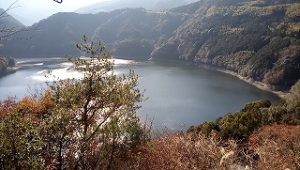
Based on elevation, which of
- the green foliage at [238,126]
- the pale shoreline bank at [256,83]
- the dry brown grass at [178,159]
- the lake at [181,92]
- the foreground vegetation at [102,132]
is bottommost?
the lake at [181,92]

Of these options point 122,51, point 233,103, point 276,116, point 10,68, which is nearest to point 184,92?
point 233,103

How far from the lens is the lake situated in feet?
244

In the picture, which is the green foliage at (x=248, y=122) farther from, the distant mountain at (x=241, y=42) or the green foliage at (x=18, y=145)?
the distant mountain at (x=241, y=42)

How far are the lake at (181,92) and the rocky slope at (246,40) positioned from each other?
23.0 ft

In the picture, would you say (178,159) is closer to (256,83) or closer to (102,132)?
(102,132)

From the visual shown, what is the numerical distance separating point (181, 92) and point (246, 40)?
5084 centimetres

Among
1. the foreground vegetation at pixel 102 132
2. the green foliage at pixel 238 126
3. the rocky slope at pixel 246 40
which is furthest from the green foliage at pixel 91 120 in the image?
the rocky slope at pixel 246 40

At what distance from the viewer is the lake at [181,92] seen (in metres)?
74.5

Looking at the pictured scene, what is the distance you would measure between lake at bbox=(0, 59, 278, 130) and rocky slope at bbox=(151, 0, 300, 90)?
702 centimetres

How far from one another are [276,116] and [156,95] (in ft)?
158

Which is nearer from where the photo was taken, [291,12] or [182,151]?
[182,151]

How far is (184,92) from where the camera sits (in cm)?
9575

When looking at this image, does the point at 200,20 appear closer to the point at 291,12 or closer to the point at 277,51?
the point at 291,12

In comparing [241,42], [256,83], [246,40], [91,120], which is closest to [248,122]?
[91,120]
